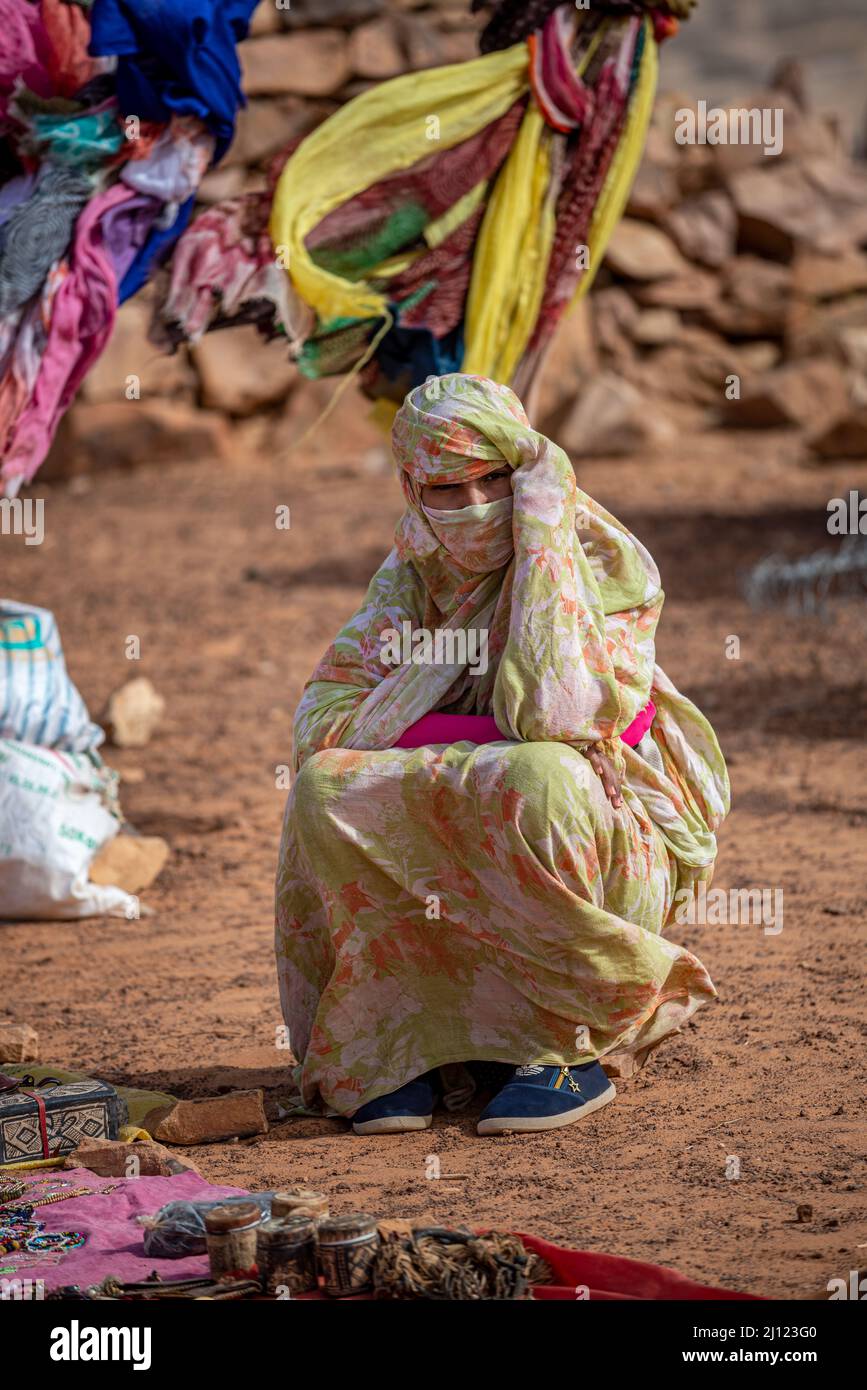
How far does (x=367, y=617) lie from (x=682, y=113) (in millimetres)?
11457

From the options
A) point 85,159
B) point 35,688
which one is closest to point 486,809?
point 35,688

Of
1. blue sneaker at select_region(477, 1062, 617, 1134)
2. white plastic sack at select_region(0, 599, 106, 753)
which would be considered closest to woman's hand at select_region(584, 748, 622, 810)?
blue sneaker at select_region(477, 1062, 617, 1134)

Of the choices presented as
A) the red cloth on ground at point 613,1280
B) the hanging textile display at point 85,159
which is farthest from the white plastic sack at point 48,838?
the red cloth on ground at point 613,1280

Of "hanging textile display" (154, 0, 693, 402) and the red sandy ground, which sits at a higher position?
"hanging textile display" (154, 0, 693, 402)

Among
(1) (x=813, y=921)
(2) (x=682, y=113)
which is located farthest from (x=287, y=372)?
(1) (x=813, y=921)

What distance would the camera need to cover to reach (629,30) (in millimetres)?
5969

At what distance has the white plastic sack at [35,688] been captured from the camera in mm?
5469

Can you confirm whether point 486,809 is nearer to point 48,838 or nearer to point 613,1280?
point 613,1280

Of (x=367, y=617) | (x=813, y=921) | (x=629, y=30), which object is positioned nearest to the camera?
(x=367, y=617)

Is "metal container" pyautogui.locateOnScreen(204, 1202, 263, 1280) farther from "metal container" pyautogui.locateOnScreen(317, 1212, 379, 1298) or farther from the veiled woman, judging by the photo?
the veiled woman

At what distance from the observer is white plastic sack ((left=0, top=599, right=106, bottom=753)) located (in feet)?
17.9

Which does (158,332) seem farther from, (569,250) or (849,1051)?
(849,1051)

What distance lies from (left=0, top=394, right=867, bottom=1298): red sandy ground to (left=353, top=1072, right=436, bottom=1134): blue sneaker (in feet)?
0.13

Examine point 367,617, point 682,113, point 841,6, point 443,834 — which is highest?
point 841,6
